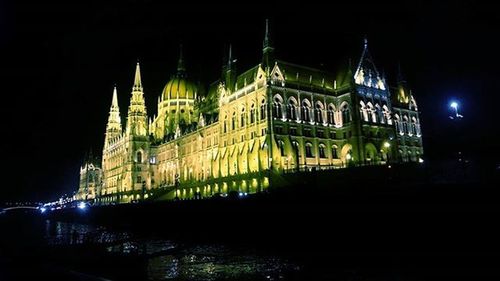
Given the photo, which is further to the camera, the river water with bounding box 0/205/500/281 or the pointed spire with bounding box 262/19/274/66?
the pointed spire with bounding box 262/19/274/66

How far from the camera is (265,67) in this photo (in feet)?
251

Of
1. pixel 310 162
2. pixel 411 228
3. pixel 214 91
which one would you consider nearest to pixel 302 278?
pixel 411 228

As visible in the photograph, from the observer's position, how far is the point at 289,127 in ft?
244

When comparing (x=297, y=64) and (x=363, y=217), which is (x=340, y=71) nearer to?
(x=297, y=64)

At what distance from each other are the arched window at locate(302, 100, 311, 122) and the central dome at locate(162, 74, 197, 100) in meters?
53.5

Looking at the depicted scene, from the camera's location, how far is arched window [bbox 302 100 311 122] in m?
77.6

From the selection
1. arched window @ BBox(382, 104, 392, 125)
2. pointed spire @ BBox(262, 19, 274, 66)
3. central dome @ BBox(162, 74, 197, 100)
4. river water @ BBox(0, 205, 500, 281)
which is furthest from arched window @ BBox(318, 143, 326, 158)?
central dome @ BBox(162, 74, 197, 100)

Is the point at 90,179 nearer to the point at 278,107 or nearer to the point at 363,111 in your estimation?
the point at 278,107

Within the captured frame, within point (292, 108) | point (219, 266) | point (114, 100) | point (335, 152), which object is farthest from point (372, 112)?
point (114, 100)

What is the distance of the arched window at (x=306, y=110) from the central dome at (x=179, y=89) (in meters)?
53.5

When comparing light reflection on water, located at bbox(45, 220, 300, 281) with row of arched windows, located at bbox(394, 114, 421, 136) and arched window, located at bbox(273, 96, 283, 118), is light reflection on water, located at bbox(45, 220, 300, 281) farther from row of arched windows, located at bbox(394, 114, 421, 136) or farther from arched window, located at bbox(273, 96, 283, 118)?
row of arched windows, located at bbox(394, 114, 421, 136)

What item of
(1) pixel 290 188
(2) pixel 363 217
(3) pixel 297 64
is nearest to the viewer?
(2) pixel 363 217

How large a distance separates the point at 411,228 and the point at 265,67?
5062 centimetres

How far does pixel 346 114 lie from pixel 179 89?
60.4 metres
